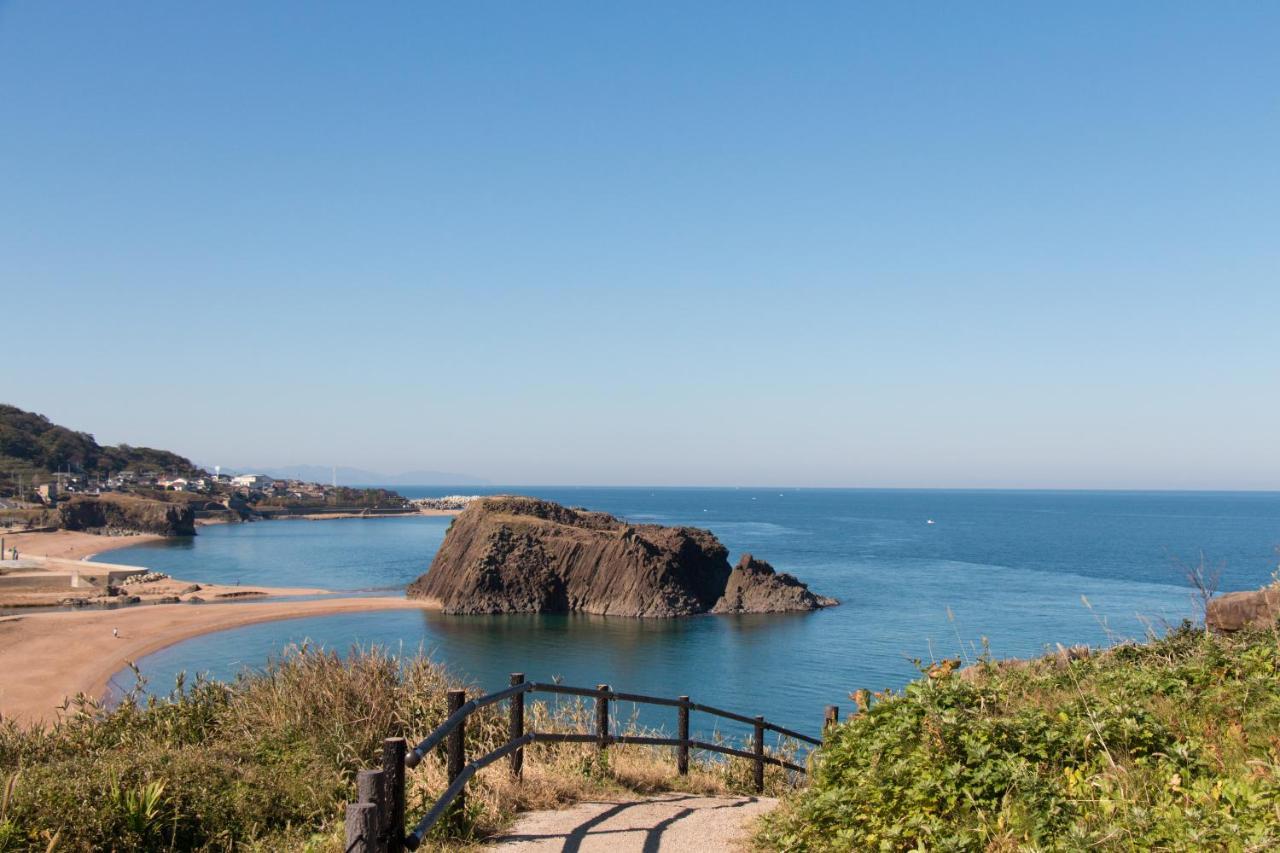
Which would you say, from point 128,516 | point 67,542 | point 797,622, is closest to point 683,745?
point 797,622

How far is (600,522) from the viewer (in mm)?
76688

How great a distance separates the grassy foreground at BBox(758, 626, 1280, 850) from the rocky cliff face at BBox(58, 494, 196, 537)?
14655cm

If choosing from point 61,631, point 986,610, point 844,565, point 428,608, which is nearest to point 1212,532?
point 844,565

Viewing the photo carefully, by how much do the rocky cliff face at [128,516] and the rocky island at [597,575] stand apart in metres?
85.2

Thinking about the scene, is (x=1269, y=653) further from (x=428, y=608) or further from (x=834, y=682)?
(x=428, y=608)

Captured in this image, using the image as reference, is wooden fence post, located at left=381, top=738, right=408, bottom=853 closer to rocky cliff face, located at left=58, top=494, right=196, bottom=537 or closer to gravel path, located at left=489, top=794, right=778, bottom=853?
gravel path, located at left=489, top=794, right=778, bottom=853

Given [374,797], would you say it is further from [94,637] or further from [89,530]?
[89,530]

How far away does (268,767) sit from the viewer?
8852 millimetres

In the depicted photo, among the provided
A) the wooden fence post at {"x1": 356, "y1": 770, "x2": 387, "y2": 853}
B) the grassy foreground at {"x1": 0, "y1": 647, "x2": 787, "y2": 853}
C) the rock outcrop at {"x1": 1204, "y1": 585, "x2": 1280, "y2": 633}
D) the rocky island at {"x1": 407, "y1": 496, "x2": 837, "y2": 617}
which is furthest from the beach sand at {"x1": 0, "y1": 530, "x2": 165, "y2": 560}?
the wooden fence post at {"x1": 356, "y1": 770, "x2": 387, "y2": 853}

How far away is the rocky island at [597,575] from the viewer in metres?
63.8

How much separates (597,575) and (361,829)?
6098cm

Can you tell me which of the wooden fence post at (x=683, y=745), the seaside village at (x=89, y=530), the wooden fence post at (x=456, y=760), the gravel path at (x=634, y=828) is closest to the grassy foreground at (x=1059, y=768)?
the gravel path at (x=634, y=828)

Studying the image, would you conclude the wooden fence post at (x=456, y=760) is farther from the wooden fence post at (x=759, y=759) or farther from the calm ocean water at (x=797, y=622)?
the wooden fence post at (x=759, y=759)

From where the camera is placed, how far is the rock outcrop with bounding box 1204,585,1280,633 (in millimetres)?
11820
